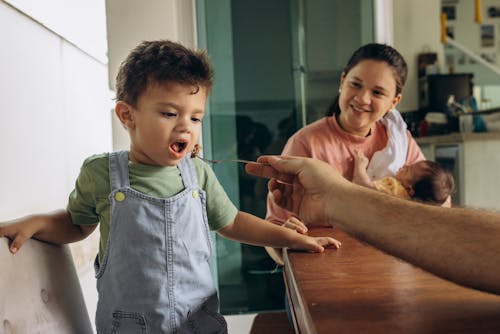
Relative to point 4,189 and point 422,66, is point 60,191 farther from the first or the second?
point 422,66

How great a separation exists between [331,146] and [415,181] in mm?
329

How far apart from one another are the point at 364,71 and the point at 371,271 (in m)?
1.14

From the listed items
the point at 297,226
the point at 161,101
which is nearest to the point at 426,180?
the point at 297,226

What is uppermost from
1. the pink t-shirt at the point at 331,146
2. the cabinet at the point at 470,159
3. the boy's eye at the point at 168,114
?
the boy's eye at the point at 168,114

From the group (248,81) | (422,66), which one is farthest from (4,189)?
(422,66)

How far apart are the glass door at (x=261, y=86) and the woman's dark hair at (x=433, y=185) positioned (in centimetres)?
112

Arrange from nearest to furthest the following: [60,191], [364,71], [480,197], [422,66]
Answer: [60,191] → [364,71] → [480,197] → [422,66]

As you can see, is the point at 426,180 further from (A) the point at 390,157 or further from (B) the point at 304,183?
(B) the point at 304,183

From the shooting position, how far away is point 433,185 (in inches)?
78.1

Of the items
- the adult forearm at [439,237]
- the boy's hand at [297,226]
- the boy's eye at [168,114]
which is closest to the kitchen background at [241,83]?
the boy's eye at [168,114]

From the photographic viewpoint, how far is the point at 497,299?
702mm

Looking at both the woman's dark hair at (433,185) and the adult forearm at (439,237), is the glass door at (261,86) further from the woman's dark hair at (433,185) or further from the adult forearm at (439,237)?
the adult forearm at (439,237)

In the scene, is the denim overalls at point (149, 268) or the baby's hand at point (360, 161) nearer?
the denim overalls at point (149, 268)

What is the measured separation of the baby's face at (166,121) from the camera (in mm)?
1119
